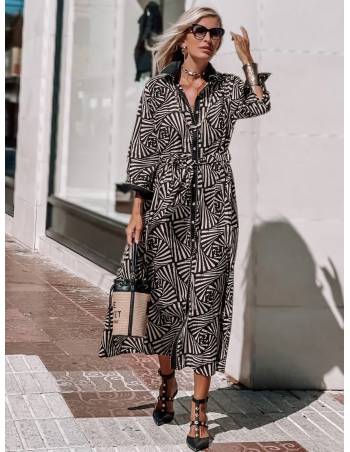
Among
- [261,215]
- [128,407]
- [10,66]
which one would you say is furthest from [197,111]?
[10,66]

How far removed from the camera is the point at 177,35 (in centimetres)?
483

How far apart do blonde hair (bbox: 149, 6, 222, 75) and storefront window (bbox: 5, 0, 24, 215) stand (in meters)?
9.72

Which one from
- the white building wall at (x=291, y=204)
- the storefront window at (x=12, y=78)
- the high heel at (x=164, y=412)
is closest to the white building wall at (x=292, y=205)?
the white building wall at (x=291, y=204)

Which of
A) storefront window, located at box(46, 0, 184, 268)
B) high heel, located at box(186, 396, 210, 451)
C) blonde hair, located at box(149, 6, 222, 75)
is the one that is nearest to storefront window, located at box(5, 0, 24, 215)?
storefront window, located at box(46, 0, 184, 268)

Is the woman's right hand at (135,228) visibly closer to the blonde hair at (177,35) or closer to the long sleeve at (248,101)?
the long sleeve at (248,101)

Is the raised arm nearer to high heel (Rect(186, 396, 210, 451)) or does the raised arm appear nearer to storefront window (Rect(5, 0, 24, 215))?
high heel (Rect(186, 396, 210, 451))

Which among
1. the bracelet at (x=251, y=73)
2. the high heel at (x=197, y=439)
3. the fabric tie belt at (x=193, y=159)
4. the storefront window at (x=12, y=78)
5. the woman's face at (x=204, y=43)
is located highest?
the storefront window at (x=12, y=78)

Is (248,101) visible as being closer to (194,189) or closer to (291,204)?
(194,189)

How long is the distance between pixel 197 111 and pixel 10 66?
10861mm

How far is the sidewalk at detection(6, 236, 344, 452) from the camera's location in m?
4.80

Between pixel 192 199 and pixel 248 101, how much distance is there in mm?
592

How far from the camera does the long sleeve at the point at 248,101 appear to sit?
479 cm

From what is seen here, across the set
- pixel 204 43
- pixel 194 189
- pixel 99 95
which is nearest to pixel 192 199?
pixel 194 189

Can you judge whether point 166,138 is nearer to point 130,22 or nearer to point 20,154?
point 130,22
